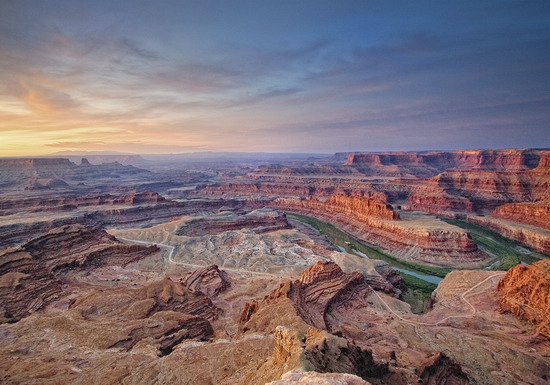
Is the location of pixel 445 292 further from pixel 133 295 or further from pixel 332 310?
pixel 133 295

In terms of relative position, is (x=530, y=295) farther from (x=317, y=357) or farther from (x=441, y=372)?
(x=317, y=357)

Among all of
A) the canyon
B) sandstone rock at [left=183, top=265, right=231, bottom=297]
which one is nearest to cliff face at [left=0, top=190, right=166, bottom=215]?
the canyon

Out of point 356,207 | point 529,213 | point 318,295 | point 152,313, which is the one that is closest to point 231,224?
point 356,207

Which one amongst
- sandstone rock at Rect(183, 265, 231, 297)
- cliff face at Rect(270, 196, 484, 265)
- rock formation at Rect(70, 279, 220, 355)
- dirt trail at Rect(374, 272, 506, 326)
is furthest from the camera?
cliff face at Rect(270, 196, 484, 265)

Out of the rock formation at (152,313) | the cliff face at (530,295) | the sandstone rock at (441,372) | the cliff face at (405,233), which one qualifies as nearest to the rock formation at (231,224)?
the cliff face at (405,233)

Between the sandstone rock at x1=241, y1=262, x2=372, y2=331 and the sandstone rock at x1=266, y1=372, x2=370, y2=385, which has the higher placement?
the sandstone rock at x1=266, y1=372, x2=370, y2=385

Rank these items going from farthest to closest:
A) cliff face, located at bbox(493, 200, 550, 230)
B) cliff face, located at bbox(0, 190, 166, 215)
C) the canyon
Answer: cliff face, located at bbox(0, 190, 166, 215)
cliff face, located at bbox(493, 200, 550, 230)
the canyon

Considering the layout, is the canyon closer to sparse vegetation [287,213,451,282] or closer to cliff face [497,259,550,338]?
cliff face [497,259,550,338]
